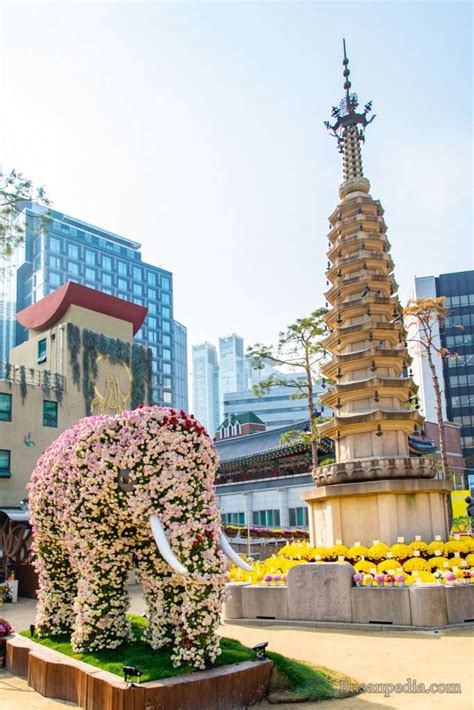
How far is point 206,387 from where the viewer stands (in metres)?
194

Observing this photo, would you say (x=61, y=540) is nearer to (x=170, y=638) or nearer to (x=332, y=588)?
(x=170, y=638)

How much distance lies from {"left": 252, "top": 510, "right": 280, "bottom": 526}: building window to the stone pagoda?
25198 mm

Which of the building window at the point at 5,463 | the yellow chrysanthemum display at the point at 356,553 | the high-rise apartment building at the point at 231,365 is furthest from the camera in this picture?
the high-rise apartment building at the point at 231,365

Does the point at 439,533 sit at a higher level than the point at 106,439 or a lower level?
lower

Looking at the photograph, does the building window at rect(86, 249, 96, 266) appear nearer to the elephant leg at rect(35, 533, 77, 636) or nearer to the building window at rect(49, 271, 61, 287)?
the building window at rect(49, 271, 61, 287)

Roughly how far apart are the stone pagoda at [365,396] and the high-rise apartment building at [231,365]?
161223 mm

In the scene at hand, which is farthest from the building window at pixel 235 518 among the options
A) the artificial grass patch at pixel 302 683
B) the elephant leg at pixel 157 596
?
the artificial grass patch at pixel 302 683

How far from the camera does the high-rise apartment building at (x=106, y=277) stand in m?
105

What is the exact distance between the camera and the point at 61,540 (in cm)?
1156

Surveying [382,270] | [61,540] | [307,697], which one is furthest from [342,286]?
[307,697]

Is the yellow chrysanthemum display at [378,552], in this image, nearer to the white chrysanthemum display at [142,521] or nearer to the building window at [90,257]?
the white chrysanthemum display at [142,521]

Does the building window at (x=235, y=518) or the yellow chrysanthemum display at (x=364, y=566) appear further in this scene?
the building window at (x=235, y=518)

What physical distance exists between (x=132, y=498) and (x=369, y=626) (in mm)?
7227

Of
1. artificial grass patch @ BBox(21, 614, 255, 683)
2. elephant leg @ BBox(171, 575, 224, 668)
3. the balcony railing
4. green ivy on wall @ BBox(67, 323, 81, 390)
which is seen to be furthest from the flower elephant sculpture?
green ivy on wall @ BBox(67, 323, 81, 390)
